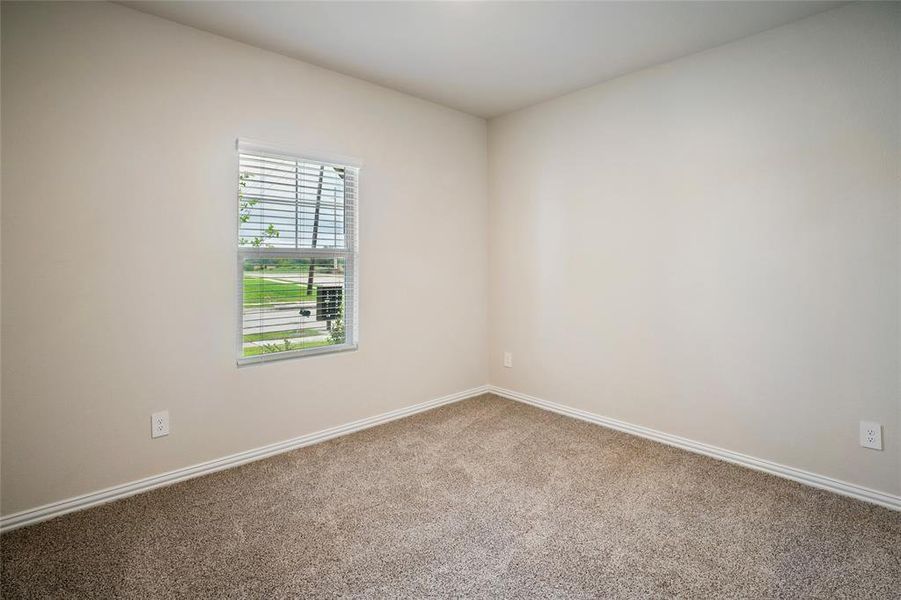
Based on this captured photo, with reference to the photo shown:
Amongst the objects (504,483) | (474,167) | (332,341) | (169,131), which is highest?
(474,167)

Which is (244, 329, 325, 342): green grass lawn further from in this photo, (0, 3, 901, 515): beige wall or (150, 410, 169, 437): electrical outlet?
(150, 410, 169, 437): electrical outlet

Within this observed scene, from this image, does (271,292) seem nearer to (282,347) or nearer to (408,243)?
(282,347)

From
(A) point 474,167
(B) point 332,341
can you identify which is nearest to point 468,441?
(B) point 332,341

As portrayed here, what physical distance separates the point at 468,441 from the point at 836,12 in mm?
3038

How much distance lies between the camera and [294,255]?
2.85m

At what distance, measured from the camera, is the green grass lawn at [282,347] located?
2.72m

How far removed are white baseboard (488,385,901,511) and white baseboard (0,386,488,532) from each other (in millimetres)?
1116

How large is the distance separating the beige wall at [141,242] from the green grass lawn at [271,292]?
0.37 ft

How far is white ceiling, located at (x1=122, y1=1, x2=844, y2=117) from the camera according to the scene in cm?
225

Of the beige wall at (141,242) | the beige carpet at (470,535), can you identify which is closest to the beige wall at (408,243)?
the beige wall at (141,242)

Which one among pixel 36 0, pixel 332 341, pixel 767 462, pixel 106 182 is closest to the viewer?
pixel 36 0


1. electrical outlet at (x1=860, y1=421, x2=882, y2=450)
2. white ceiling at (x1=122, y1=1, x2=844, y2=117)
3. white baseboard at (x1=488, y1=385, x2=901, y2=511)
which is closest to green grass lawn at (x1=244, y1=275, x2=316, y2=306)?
white ceiling at (x1=122, y1=1, x2=844, y2=117)

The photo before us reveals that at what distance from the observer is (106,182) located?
7.20 feet

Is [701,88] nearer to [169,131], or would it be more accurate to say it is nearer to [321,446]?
[169,131]
